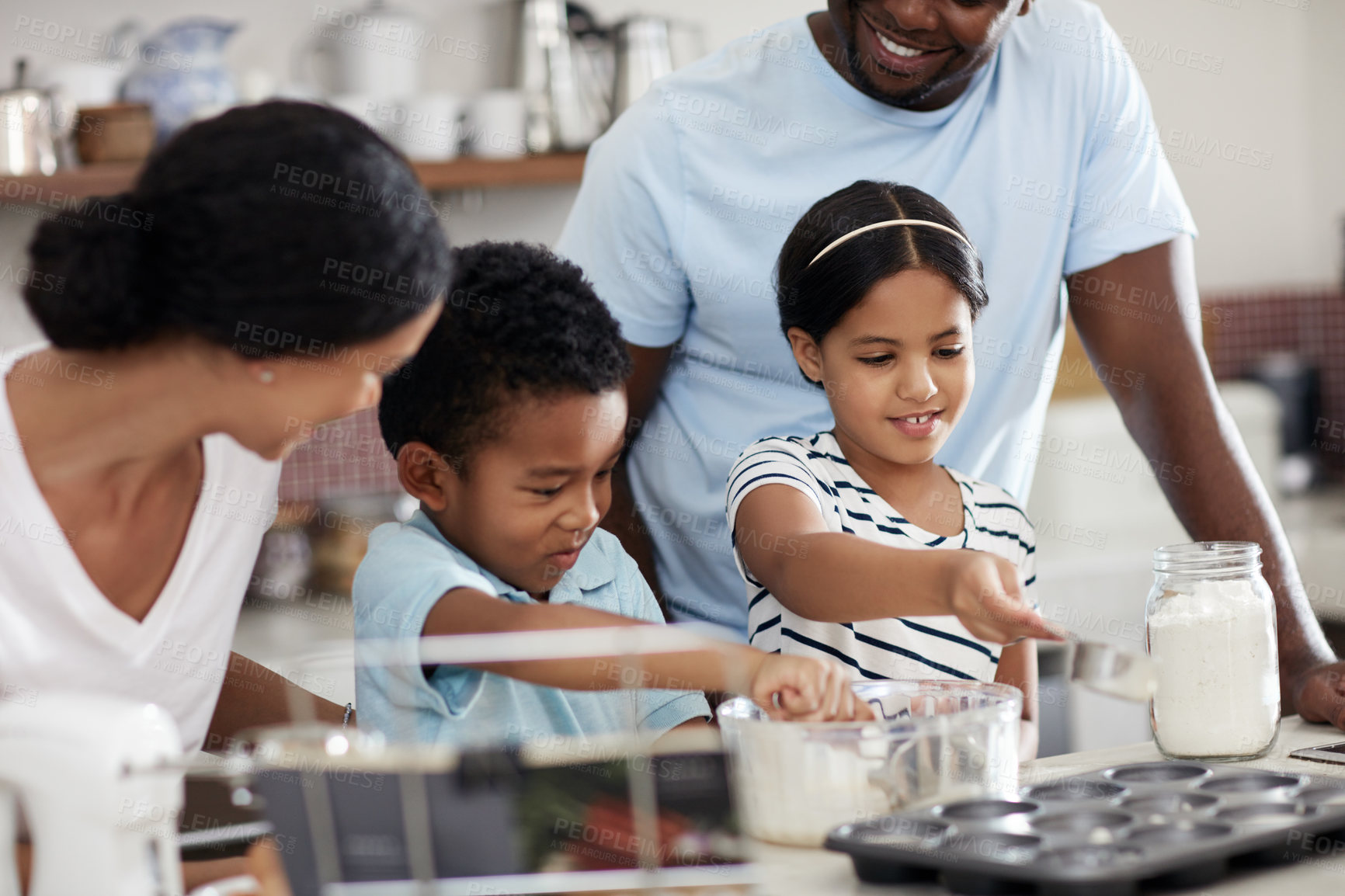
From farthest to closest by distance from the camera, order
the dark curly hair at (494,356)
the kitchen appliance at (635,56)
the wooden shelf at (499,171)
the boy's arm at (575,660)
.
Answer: the kitchen appliance at (635,56) → the wooden shelf at (499,171) → the dark curly hair at (494,356) → the boy's arm at (575,660)

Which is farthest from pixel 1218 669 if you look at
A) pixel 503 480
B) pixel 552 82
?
pixel 552 82

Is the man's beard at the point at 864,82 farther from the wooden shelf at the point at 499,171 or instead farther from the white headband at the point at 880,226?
the wooden shelf at the point at 499,171

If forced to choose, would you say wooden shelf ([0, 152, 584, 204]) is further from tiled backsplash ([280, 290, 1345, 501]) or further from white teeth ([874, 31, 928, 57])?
tiled backsplash ([280, 290, 1345, 501])

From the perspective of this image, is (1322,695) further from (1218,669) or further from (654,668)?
(654,668)

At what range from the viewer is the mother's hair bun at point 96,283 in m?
0.78

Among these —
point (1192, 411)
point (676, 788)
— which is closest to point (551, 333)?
point (676, 788)

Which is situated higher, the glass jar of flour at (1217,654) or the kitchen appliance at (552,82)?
the kitchen appliance at (552,82)

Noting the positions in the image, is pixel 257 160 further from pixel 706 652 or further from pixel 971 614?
pixel 971 614

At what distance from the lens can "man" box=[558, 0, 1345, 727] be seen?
136cm

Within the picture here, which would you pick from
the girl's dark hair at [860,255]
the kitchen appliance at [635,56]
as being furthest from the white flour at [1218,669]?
the kitchen appliance at [635,56]

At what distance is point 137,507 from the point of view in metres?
0.98

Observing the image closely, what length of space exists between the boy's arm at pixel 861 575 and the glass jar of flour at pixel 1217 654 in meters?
0.16

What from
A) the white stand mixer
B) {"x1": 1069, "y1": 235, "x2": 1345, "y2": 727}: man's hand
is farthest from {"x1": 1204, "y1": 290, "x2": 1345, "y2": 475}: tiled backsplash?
the white stand mixer

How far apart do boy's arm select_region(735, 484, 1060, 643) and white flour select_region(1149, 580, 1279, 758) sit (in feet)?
0.56
